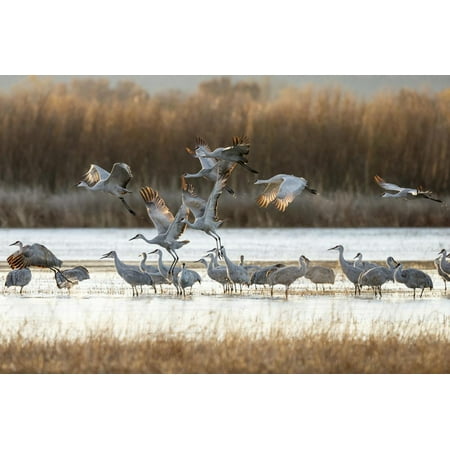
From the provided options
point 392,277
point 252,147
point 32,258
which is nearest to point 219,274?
point 252,147

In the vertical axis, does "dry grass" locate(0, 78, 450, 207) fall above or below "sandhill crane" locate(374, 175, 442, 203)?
above

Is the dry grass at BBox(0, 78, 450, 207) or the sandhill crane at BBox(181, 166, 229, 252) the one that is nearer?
the sandhill crane at BBox(181, 166, 229, 252)

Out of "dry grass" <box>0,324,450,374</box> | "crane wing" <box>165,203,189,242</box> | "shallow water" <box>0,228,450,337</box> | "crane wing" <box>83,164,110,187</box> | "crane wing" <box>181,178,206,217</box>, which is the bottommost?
"dry grass" <box>0,324,450,374</box>

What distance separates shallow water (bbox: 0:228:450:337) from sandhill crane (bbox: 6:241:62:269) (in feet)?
0.41

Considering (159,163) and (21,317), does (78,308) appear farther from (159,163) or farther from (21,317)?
(159,163)

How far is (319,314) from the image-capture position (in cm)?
1259

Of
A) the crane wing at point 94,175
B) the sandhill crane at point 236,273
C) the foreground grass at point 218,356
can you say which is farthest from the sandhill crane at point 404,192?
the crane wing at point 94,175

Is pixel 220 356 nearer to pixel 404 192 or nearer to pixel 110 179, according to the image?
pixel 110 179

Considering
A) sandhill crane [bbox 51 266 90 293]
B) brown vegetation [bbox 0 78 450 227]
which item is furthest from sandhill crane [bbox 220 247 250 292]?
sandhill crane [bbox 51 266 90 293]

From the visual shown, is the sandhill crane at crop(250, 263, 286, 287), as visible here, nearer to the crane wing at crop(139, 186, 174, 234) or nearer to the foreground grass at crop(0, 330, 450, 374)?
the crane wing at crop(139, 186, 174, 234)

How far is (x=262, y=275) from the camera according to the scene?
13383mm

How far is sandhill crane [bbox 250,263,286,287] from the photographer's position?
1330 cm

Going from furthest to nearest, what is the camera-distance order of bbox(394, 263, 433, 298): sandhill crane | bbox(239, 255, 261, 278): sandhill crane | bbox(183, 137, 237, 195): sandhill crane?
1. bbox(239, 255, 261, 278): sandhill crane
2. bbox(394, 263, 433, 298): sandhill crane
3. bbox(183, 137, 237, 195): sandhill crane

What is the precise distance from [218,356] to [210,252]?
7.52ft
